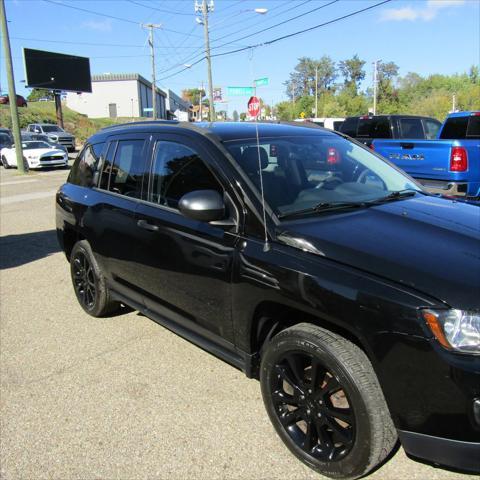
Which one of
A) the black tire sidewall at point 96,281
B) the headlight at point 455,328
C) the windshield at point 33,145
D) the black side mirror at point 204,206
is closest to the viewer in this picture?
the headlight at point 455,328

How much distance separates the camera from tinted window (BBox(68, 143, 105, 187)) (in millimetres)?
Result: 4570

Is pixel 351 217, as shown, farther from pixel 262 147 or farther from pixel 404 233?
pixel 262 147

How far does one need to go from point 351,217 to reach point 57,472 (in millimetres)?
2158

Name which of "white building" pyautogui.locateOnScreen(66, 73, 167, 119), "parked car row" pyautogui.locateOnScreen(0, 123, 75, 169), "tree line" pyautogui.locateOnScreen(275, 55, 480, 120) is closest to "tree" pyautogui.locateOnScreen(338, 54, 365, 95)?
"tree line" pyautogui.locateOnScreen(275, 55, 480, 120)

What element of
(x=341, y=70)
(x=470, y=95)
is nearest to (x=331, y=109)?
(x=470, y=95)

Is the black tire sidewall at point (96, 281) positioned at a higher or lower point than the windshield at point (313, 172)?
lower

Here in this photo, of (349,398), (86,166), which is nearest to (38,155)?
(86,166)

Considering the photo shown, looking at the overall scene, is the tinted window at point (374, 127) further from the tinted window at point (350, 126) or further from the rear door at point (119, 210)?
the rear door at point (119, 210)

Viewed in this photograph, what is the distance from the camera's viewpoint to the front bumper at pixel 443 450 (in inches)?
78.4

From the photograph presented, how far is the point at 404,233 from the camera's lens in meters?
2.57

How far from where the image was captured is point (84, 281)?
4734 millimetres

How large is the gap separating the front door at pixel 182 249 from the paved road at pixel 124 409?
0.50 m

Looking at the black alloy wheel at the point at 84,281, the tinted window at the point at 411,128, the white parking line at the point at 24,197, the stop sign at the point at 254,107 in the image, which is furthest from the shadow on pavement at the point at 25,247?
the tinted window at the point at 411,128

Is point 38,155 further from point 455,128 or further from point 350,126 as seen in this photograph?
point 455,128
